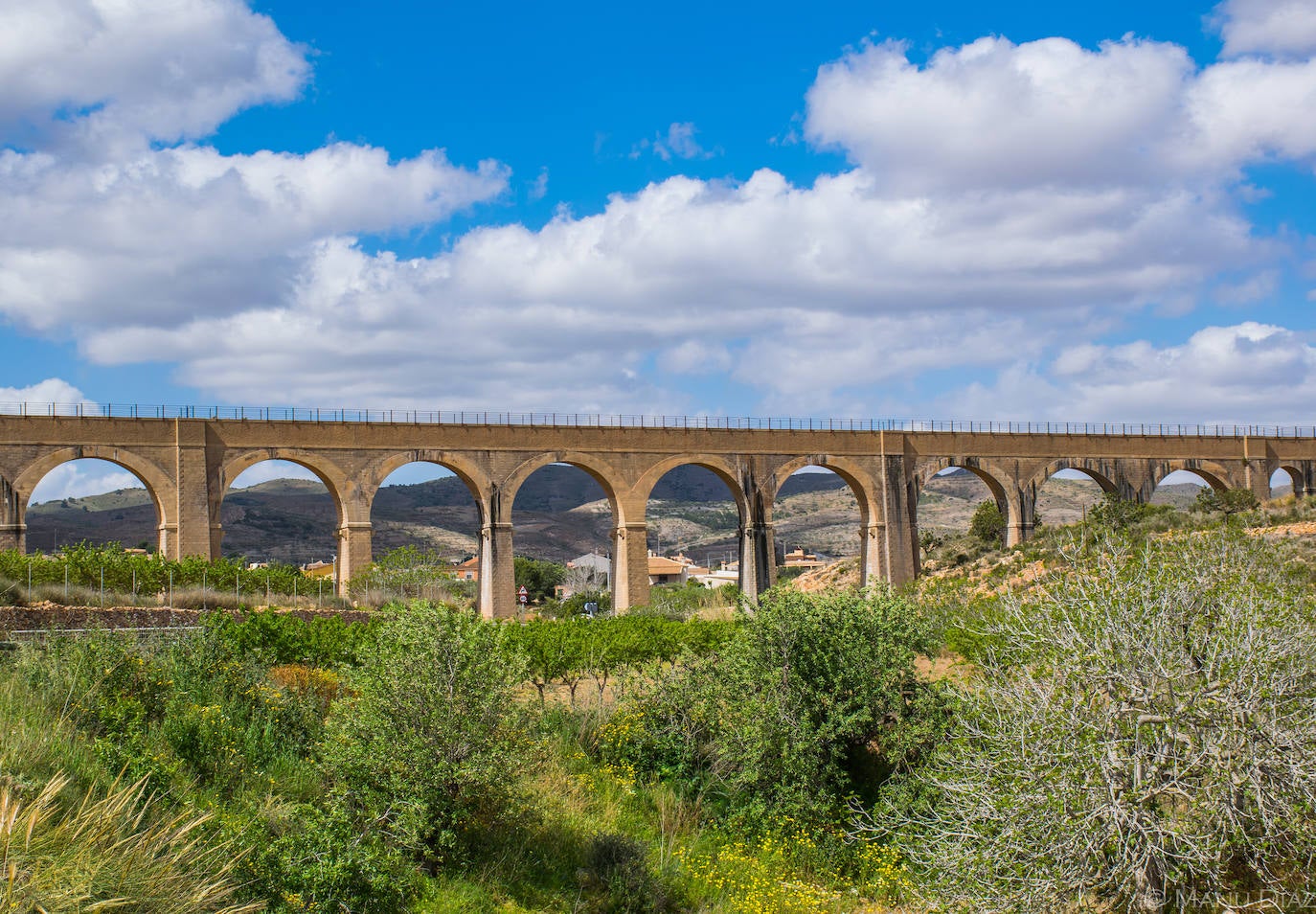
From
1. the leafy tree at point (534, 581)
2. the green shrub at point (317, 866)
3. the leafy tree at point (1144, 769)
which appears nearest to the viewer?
the green shrub at point (317, 866)

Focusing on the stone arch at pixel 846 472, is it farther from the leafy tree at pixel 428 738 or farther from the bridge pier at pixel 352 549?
the leafy tree at pixel 428 738

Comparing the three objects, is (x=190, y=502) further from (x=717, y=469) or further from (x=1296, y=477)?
(x=1296, y=477)

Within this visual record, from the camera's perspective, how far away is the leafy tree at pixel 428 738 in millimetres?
9562

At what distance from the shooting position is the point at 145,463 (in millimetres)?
25797

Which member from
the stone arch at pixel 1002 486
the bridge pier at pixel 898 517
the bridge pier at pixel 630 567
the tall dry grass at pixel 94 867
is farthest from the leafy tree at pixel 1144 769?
the stone arch at pixel 1002 486

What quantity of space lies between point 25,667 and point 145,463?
16414 millimetres

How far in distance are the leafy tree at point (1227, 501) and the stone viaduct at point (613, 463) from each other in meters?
1.51

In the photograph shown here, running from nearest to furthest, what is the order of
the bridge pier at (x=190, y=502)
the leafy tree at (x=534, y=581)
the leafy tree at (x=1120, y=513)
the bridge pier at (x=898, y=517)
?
1. the bridge pier at (x=190, y=502)
2. the leafy tree at (x=1120, y=513)
3. the bridge pier at (x=898, y=517)
4. the leafy tree at (x=534, y=581)

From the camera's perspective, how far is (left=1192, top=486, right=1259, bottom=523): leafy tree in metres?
32.3

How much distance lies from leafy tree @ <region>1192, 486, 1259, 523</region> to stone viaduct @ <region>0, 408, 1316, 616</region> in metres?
1.51

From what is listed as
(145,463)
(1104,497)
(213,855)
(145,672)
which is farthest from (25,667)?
(1104,497)

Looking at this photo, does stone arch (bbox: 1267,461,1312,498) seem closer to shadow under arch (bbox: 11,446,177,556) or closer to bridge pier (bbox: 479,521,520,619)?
bridge pier (bbox: 479,521,520,619)

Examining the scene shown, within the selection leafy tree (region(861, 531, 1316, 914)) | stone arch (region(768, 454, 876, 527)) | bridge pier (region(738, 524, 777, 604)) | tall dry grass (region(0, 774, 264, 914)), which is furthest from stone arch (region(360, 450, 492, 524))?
tall dry grass (region(0, 774, 264, 914))

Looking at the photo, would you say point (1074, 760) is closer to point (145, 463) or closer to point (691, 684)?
point (691, 684)
